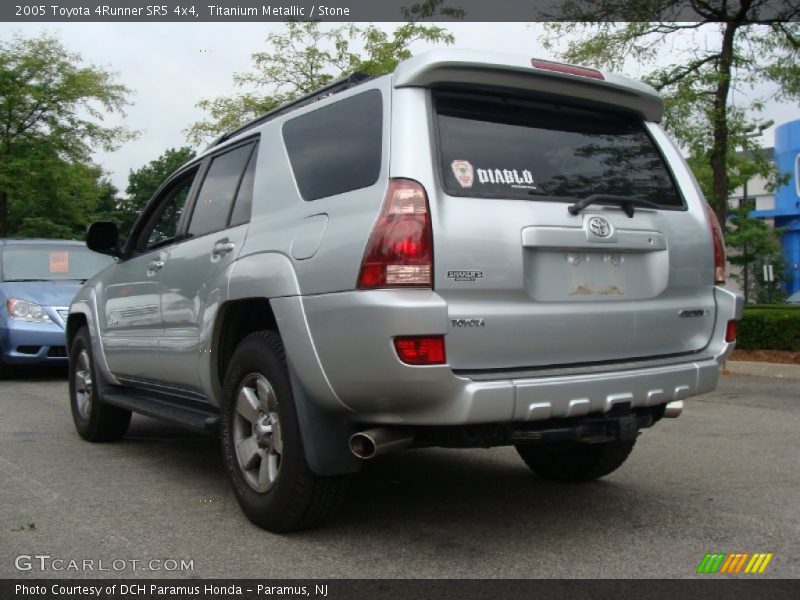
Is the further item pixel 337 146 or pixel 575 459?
pixel 575 459

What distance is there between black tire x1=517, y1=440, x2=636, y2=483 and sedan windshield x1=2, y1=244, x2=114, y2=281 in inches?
301

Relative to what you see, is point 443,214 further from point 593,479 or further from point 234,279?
point 593,479

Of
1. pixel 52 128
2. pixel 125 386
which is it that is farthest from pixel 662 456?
pixel 52 128

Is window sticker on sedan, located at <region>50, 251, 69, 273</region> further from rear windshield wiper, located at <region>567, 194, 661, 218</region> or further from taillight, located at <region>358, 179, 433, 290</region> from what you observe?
rear windshield wiper, located at <region>567, 194, 661, 218</region>

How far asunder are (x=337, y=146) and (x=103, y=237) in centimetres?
281

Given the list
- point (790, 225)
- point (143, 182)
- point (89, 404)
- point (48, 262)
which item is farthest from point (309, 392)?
point (143, 182)

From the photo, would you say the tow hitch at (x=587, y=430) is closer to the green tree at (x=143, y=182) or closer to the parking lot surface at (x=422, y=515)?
the parking lot surface at (x=422, y=515)

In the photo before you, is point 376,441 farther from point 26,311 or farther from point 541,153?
point 26,311

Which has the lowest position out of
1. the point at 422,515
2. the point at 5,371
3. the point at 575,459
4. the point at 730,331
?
the point at 5,371

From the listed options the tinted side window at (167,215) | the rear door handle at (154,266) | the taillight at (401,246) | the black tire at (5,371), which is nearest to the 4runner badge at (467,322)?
the taillight at (401,246)

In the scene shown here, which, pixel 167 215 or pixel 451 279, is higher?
pixel 167 215

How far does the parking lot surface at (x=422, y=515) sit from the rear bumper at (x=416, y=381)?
2.09ft

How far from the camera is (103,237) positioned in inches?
235

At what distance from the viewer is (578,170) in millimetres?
3773
